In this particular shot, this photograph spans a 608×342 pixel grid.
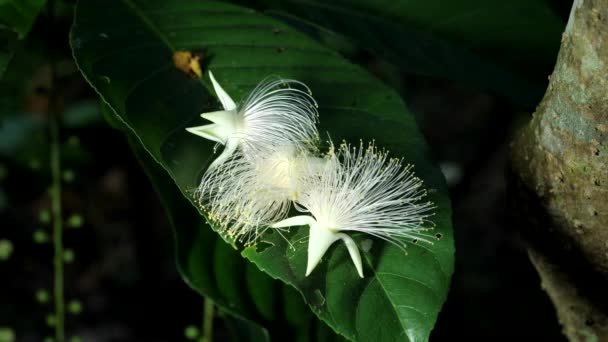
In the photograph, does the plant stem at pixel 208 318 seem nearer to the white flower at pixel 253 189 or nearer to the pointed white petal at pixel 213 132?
the white flower at pixel 253 189

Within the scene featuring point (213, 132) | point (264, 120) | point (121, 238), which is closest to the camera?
point (213, 132)

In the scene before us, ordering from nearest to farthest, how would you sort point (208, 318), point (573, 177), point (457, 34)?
point (573, 177), point (208, 318), point (457, 34)

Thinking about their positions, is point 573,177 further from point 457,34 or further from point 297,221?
point 457,34

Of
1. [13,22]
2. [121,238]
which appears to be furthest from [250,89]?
[121,238]

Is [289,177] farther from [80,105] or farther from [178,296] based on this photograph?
[178,296]

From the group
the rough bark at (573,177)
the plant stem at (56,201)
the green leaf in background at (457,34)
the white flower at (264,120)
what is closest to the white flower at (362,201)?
the white flower at (264,120)

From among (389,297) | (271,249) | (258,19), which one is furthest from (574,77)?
(258,19)

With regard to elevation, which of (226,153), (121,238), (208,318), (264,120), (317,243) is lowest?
(208,318)

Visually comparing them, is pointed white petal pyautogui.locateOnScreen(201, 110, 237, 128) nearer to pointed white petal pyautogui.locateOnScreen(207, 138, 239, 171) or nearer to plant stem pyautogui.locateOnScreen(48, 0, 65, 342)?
pointed white petal pyautogui.locateOnScreen(207, 138, 239, 171)
